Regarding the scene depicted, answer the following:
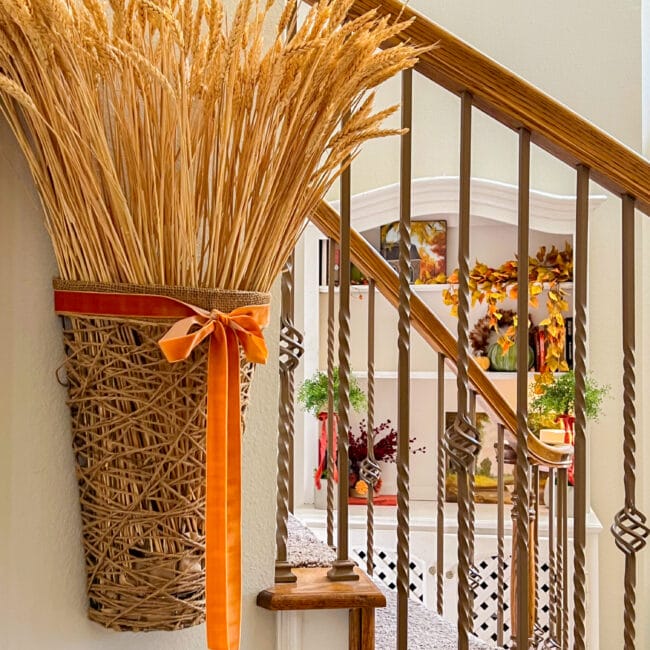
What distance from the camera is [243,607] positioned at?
118cm

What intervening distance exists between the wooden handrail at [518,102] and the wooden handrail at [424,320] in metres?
0.72

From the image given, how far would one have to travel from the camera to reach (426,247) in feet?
13.0

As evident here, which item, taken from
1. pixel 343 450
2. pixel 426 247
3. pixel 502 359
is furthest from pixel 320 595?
pixel 426 247

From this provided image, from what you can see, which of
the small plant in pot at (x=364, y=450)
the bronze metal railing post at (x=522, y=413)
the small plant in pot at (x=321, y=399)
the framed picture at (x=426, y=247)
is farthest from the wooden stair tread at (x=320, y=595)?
the framed picture at (x=426, y=247)

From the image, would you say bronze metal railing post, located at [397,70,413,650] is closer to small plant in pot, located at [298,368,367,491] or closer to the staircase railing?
the staircase railing

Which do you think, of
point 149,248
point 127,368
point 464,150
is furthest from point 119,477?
point 464,150

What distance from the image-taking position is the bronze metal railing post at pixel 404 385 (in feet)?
4.10

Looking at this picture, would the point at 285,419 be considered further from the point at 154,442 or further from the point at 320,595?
the point at 154,442

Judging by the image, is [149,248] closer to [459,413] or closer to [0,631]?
[0,631]

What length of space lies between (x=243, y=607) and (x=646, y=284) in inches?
120

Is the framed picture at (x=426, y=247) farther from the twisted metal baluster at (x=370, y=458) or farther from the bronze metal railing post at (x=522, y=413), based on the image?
the bronze metal railing post at (x=522, y=413)

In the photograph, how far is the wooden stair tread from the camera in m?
1.19

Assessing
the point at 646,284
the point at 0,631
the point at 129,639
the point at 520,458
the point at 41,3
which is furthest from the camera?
the point at 646,284

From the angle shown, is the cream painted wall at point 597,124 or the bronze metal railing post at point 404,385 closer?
the bronze metal railing post at point 404,385
